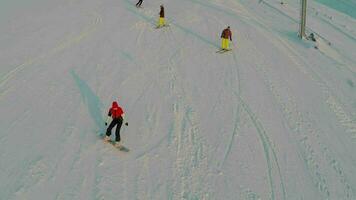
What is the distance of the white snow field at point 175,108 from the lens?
43.5ft

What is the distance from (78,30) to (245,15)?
1221 centimetres

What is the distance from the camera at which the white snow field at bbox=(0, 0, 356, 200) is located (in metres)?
13.3

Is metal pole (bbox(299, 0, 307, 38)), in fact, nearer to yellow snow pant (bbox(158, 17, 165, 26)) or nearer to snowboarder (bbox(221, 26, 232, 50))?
snowboarder (bbox(221, 26, 232, 50))

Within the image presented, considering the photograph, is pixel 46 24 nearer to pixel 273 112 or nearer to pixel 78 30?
pixel 78 30

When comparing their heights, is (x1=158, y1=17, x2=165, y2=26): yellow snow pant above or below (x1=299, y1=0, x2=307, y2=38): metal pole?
below

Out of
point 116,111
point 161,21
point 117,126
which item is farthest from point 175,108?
point 161,21

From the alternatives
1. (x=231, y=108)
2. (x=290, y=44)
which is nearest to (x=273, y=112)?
(x=231, y=108)

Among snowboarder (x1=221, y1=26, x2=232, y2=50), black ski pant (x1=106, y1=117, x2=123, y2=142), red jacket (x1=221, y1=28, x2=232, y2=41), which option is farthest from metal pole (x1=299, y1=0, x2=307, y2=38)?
black ski pant (x1=106, y1=117, x2=123, y2=142)

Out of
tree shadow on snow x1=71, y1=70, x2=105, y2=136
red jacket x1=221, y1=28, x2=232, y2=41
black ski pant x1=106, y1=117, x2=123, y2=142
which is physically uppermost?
red jacket x1=221, y1=28, x2=232, y2=41

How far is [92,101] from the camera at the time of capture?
705 inches

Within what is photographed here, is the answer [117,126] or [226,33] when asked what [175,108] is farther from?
[226,33]

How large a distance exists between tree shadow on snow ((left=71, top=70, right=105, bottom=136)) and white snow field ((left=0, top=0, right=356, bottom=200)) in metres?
0.09

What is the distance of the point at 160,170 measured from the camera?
13.6m

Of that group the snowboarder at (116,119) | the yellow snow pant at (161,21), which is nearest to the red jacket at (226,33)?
the yellow snow pant at (161,21)
